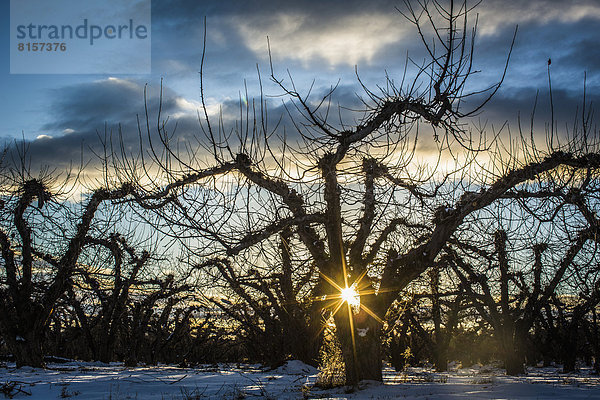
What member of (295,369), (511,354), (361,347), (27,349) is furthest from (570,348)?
(27,349)

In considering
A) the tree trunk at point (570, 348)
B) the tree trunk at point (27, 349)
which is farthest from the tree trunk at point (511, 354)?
the tree trunk at point (27, 349)

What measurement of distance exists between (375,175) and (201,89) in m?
3.42

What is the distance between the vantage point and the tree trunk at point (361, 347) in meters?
7.85

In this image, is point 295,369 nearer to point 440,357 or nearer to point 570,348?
point 440,357

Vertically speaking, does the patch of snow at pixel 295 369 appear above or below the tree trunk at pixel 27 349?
below

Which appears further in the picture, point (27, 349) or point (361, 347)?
point (27, 349)

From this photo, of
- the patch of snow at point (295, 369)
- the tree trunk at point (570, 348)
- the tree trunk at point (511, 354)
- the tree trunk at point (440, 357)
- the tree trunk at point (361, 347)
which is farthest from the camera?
the tree trunk at point (440, 357)

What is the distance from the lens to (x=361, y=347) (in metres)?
7.91

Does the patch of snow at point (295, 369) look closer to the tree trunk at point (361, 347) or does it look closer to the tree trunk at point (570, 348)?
the tree trunk at point (361, 347)

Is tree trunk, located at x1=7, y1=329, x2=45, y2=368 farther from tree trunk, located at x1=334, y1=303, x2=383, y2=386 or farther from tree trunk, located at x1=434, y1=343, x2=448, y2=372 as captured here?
tree trunk, located at x1=434, y1=343, x2=448, y2=372

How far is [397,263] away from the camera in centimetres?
818

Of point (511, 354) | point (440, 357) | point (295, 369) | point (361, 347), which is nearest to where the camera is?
point (361, 347)

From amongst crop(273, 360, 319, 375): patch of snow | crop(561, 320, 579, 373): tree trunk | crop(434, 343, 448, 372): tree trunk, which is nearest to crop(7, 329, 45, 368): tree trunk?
crop(273, 360, 319, 375): patch of snow

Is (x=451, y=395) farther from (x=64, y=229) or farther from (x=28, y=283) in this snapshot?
(x=28, y=283)
